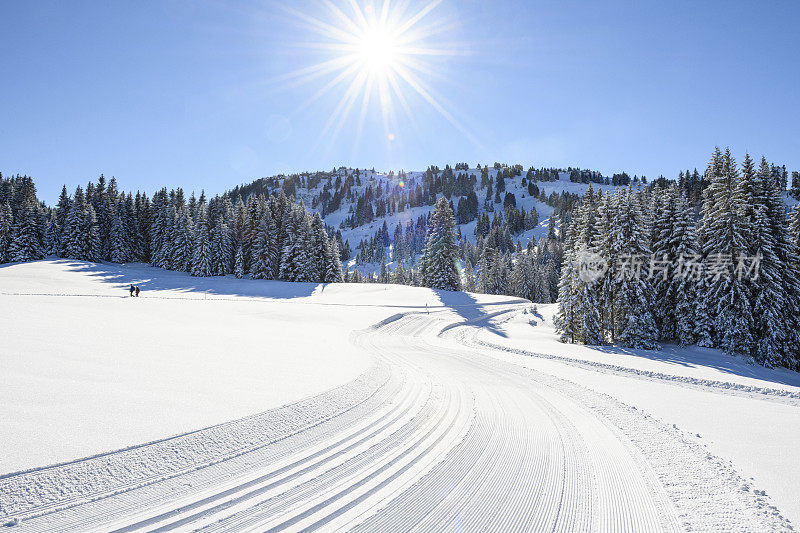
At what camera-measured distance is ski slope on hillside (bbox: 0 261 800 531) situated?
12.8 feet

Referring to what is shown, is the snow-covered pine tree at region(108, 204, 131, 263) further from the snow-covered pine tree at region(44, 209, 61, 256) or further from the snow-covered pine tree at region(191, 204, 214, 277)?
the snow-covered pine tree at region(191, 204, 214, 277)

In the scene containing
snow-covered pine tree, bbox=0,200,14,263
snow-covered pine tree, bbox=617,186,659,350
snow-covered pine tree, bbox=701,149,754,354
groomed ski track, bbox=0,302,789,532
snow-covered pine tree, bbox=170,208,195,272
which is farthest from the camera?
snow-covered pine tree, bbox=170,208,195,272

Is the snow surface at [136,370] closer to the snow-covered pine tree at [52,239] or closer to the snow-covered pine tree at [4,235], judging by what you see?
the snow-covered pine tree at [4,235]

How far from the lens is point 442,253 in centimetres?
4441

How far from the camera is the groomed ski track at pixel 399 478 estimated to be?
149 inches

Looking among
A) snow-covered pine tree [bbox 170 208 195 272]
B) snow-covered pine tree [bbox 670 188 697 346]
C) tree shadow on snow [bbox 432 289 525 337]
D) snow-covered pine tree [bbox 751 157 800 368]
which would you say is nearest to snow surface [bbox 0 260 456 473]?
tree shadow on snow [bbox 432 289 525 337]

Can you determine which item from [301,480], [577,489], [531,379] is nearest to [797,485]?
[577,489]

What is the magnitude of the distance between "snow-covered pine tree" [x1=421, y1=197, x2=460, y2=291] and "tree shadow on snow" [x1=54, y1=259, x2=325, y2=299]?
13.8m

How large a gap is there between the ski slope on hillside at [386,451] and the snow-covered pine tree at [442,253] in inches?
1246

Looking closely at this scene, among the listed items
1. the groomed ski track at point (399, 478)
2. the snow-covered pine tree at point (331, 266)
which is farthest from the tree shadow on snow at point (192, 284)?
the groomed ski track at point (399, 478)

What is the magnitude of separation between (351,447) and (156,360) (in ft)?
22.0

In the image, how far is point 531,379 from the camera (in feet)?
34.6

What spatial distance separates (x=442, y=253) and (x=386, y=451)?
39.7 m

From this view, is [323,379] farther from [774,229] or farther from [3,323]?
[774,229]
